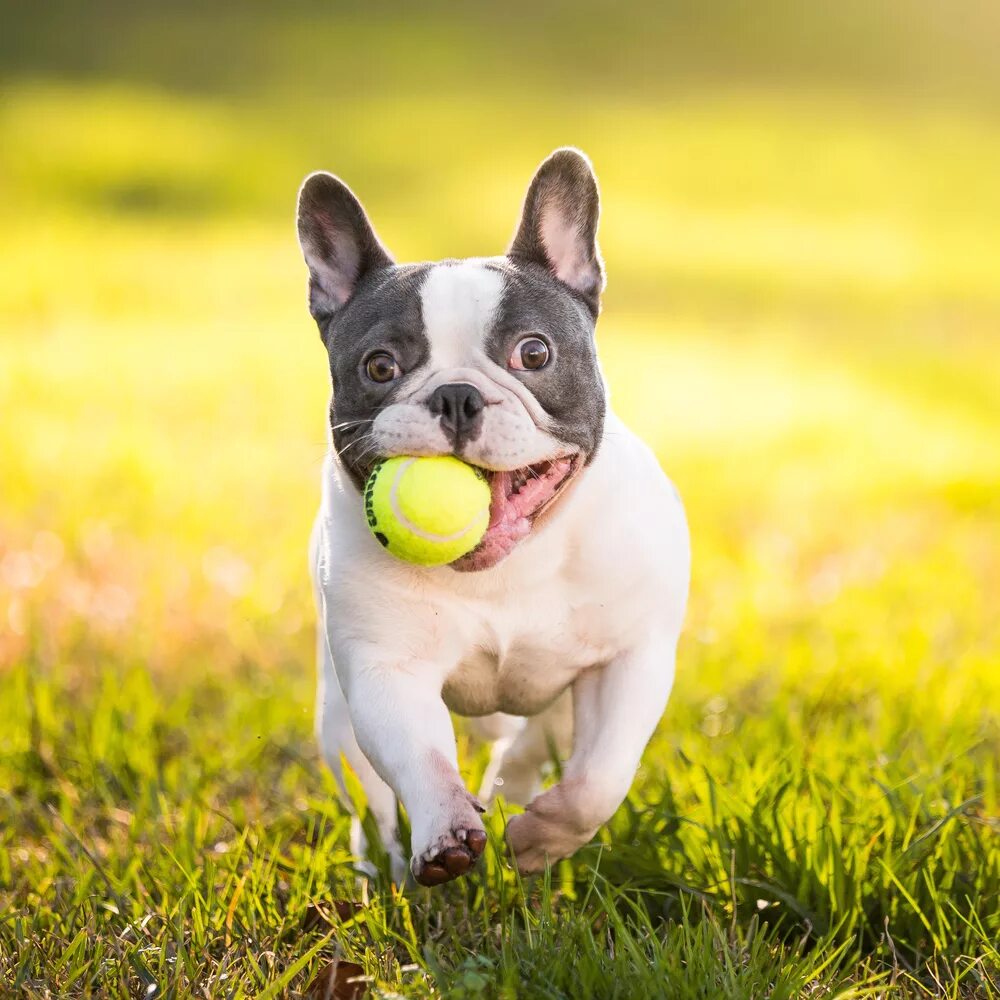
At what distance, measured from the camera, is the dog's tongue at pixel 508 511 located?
3348mm

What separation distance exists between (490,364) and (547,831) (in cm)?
108

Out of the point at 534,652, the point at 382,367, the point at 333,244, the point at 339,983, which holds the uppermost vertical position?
the point at 333,244

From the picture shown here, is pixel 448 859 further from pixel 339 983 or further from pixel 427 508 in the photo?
pixel 427 508

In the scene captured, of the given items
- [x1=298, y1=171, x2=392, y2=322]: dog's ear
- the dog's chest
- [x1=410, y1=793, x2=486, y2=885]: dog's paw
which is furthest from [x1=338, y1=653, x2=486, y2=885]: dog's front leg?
[x1=298, y1=171, x2=392, y2=322]: dog's ear

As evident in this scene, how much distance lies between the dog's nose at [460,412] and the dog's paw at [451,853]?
32.5 inches

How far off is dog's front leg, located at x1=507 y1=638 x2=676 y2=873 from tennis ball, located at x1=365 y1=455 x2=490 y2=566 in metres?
0.56

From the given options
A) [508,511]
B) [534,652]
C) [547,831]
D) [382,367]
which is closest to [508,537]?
[508,511]

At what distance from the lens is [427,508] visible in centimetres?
316

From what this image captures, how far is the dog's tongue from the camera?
3.35m

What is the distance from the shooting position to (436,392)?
3309 millimetres

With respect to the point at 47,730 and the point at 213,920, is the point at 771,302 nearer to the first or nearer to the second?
the point at 47,730

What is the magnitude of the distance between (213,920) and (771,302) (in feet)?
41.0

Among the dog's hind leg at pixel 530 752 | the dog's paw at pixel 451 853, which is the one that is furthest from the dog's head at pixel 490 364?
the dog's hind leg at pixel 530 752

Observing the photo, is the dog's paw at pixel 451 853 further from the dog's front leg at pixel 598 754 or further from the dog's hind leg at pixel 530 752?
the dog's hind leg at pixel 530 752
